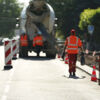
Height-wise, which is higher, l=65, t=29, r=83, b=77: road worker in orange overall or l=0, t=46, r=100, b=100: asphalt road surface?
l=65, t=29, r=83, b=77: road worker in orange overall

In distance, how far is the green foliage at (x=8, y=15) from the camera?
116m

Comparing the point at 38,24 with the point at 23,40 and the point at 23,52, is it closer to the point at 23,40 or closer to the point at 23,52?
the point at 23,40

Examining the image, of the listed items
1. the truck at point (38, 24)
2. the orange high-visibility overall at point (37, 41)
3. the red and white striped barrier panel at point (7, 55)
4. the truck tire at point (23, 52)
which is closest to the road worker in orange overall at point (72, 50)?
the red and white striped barrier panel at point (7, 55)

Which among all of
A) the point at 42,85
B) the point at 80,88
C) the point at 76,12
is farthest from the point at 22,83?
the point at 76,12

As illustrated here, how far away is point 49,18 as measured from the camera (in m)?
30.7

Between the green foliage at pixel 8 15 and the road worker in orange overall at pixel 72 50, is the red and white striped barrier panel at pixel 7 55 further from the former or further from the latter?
the green foliage at pixel 8 15

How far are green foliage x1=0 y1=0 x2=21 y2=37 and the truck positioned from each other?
83.7 metres

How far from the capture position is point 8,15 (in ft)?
395

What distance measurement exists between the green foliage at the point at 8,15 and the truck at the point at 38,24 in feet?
275

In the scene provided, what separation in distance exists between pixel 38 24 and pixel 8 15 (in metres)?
90.2

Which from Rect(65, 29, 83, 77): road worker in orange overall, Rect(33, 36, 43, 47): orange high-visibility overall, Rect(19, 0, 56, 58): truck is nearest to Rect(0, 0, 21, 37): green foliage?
Rect(19, 0, 56, 58): truck

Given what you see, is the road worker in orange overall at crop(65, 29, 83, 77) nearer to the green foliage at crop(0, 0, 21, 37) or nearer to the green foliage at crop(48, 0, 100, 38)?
the green foliage at crop(48, 0, 100, 38)

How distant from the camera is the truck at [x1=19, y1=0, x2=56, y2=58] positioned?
1209 inches

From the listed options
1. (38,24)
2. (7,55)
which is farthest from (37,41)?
(7,55)
